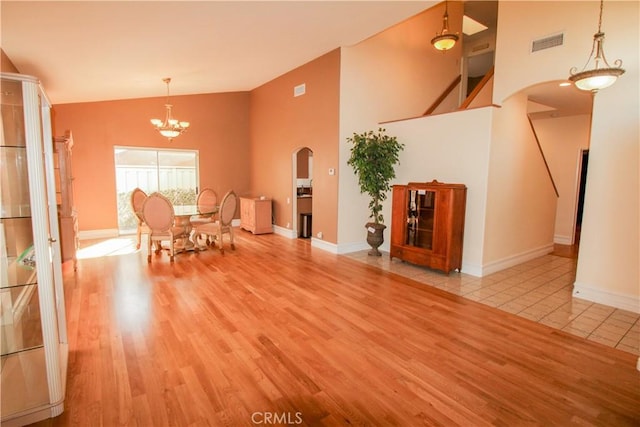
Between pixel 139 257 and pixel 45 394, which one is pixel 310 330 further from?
pixel 139 257

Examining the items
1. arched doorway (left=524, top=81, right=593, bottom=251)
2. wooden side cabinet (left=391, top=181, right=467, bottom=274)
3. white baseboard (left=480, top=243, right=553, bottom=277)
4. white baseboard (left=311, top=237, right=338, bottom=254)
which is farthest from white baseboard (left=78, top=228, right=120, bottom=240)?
arched doorway (left=524, top=81, right=593, bottom=251)

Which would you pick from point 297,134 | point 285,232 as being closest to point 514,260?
point 285,232

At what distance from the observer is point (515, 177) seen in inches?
193

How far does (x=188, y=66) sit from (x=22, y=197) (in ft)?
13.9

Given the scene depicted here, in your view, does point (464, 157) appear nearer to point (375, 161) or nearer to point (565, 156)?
point (375, 161)

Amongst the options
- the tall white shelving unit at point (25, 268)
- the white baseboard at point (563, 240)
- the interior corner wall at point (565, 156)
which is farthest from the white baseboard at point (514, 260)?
the tall white shelving unit at point (25, 268)

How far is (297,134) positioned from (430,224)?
3.55 m

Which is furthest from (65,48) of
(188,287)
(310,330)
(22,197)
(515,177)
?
(515,177)

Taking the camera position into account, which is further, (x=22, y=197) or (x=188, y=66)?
(x=188, y=66)

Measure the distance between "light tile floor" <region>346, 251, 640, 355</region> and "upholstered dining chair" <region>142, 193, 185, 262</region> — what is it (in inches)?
129

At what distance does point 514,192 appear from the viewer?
16.2 feet

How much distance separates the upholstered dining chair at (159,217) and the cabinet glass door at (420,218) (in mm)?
3910

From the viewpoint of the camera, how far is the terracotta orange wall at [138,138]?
6.82 m

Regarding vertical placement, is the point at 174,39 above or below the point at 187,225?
above
